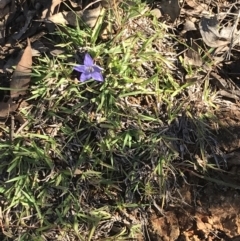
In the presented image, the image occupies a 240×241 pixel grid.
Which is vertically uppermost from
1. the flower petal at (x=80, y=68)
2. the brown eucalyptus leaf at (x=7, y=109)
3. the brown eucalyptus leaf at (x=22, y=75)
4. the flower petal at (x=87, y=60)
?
the flower petal at (x=87, y=60)

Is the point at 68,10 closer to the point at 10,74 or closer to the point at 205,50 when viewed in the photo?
the point at 10,74

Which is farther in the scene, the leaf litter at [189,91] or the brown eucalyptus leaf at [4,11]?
the brown eucalyptus leaf at [4,11]

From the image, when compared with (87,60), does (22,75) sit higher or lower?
lower

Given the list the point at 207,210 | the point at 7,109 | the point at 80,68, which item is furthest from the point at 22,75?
the point at 207,210

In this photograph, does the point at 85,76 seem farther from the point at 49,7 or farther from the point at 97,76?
the point at 49,7

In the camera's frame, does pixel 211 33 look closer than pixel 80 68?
No

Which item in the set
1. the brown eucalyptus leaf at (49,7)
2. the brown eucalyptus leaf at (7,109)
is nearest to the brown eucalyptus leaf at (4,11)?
the brown eucalyptus leaf at (49,7)

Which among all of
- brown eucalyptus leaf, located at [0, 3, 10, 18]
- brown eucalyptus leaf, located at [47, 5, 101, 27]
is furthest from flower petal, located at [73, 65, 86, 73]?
brown eucalyptus leaf, located at [0, 3, 10, 18]

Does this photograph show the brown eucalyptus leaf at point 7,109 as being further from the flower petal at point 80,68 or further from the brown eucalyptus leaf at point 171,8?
the brown eucalyptus leaf at point 171,8
